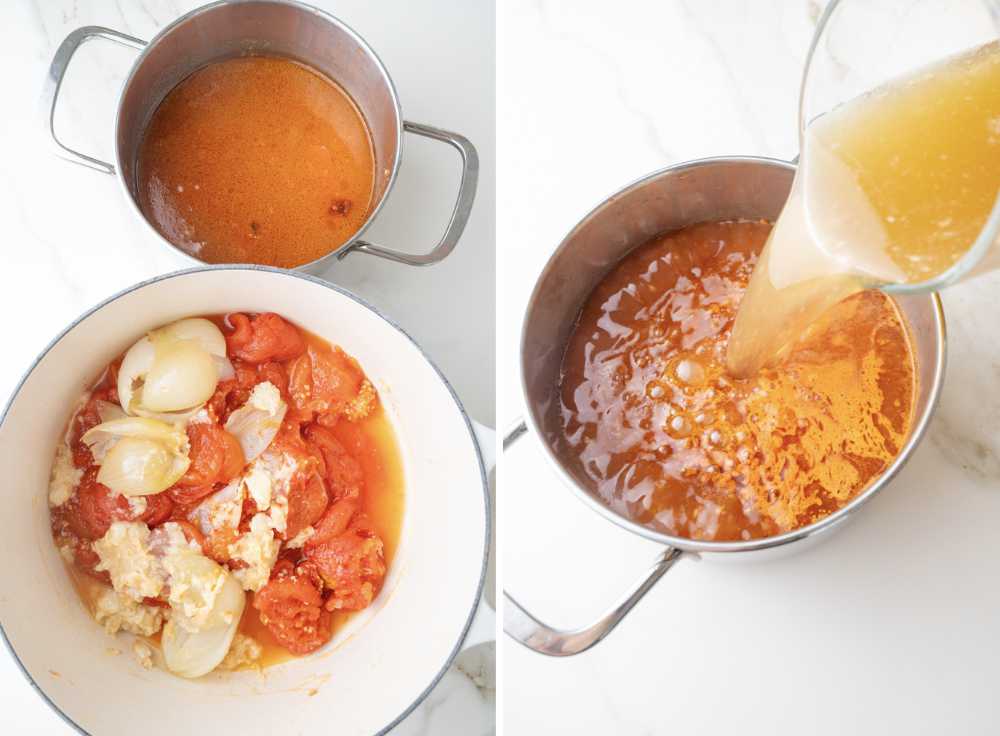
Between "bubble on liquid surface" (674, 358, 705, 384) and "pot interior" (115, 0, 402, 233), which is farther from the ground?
"pot interior" (115, 0, 402, 233)

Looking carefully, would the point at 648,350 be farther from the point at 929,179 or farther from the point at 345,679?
the point at 345,679

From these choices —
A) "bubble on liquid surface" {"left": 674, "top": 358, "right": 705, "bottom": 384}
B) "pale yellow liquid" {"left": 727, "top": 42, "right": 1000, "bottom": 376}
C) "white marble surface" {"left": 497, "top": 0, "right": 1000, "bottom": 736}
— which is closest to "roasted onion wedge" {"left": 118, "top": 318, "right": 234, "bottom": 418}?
"white marble surface" {"left": 497, "top": 0, "right": 1000, "bottom": 736}

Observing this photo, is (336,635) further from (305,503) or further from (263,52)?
(263,52)

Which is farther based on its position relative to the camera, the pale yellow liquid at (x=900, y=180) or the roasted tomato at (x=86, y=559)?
the roasted tomato at (x=86, y=559)

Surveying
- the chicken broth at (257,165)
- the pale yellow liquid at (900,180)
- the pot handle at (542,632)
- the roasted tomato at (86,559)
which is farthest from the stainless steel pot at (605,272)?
the roasted tomato at (86,559)

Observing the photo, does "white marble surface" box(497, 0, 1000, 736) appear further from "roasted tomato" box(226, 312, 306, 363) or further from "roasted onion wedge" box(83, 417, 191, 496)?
"roasted onion wedge" box(83, 417, 191, 496)

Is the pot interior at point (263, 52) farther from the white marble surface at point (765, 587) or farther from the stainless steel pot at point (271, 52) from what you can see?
the white marble surface at point (765, 587)

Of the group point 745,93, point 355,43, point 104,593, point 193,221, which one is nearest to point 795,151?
point 745,93
